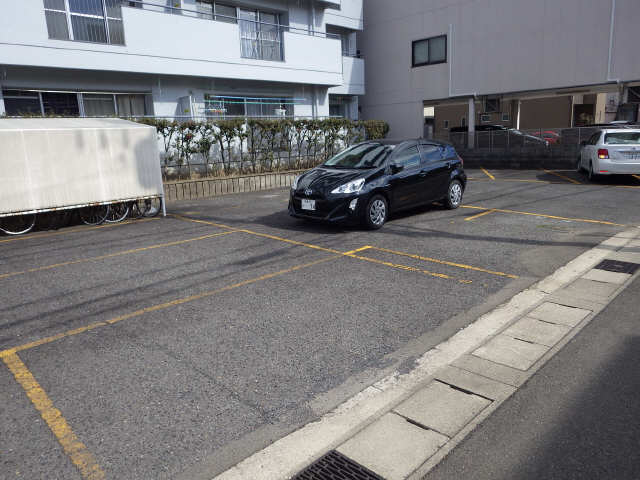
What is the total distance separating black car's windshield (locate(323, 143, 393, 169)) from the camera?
29.9 feet

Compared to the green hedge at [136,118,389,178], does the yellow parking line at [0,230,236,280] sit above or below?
below

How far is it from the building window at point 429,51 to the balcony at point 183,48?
5.40 m

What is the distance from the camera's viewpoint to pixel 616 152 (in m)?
13.1

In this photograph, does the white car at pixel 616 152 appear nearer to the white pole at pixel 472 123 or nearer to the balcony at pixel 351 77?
the white pole at pixel 472 123

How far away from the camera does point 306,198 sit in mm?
8711

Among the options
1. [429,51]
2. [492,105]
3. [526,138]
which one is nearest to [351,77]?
[429,51]

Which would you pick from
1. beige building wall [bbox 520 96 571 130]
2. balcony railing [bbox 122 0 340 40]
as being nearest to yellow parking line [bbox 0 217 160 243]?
balcony railing [bbox 122 0 340 40]

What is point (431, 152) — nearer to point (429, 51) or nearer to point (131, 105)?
point (131, 105)

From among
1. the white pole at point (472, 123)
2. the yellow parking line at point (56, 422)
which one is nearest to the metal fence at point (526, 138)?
the white pole at point (472, 123)

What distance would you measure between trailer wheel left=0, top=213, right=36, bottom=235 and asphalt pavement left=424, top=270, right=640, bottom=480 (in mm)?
9562

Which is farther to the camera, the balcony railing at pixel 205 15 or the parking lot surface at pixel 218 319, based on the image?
the balcony railing at pixel 205 15

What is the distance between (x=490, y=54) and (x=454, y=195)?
45.6 ft

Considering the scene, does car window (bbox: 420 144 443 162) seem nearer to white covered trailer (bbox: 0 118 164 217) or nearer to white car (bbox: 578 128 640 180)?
white covered trailer (bbox: 0 118 164 217)

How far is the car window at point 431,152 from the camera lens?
9.80 metres
